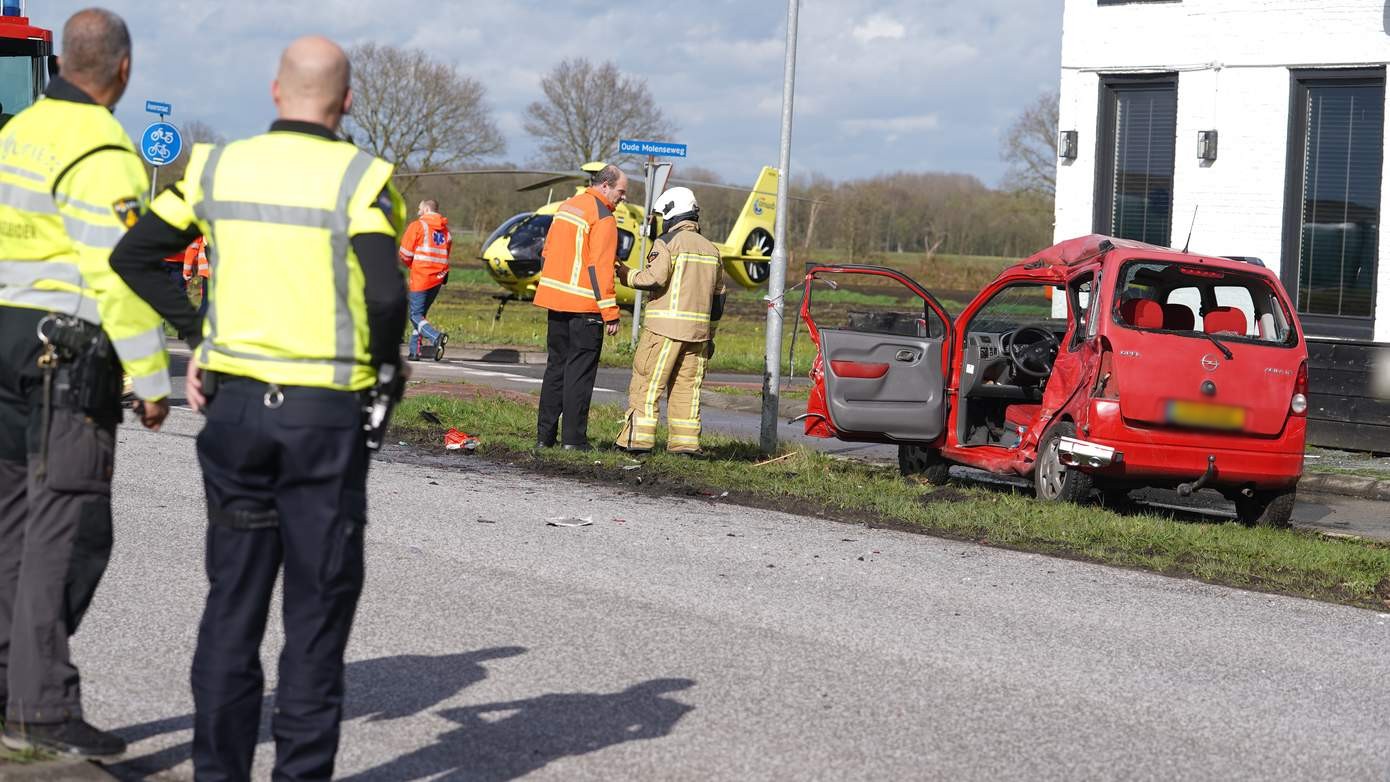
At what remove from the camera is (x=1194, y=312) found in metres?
11.0

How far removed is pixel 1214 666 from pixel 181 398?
37.8ft

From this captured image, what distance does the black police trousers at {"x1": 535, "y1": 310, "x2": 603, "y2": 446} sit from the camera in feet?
40.4

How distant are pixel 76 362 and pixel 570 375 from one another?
25.9 feet

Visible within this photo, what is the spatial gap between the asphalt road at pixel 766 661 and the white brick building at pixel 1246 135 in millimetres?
9540

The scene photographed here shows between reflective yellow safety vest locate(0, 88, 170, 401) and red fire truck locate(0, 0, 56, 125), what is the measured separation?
11593 millimetres

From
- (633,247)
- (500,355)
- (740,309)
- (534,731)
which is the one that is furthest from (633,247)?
(534,731)

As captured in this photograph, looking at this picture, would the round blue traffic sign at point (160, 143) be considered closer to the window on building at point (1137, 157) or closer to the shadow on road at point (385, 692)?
the window on building at point (1137, 157)

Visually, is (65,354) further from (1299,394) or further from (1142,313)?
(1299,394)

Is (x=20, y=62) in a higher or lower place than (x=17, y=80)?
higher

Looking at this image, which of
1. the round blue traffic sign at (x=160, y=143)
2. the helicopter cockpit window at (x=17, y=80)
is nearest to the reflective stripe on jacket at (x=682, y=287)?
the helicopter cockpit window at (x=17, y=80)

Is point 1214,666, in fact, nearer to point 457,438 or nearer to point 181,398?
point 457,438

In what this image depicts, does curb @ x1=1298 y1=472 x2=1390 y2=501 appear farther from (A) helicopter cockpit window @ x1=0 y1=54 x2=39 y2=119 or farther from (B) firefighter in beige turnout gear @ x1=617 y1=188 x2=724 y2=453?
(A) helicopter cockpit window @ x1=0 y1=54 x2=39 y2=119

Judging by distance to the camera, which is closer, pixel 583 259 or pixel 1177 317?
pixel 1177 317

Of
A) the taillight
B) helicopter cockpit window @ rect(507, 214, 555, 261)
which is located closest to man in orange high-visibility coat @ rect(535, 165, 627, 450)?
the taillight
